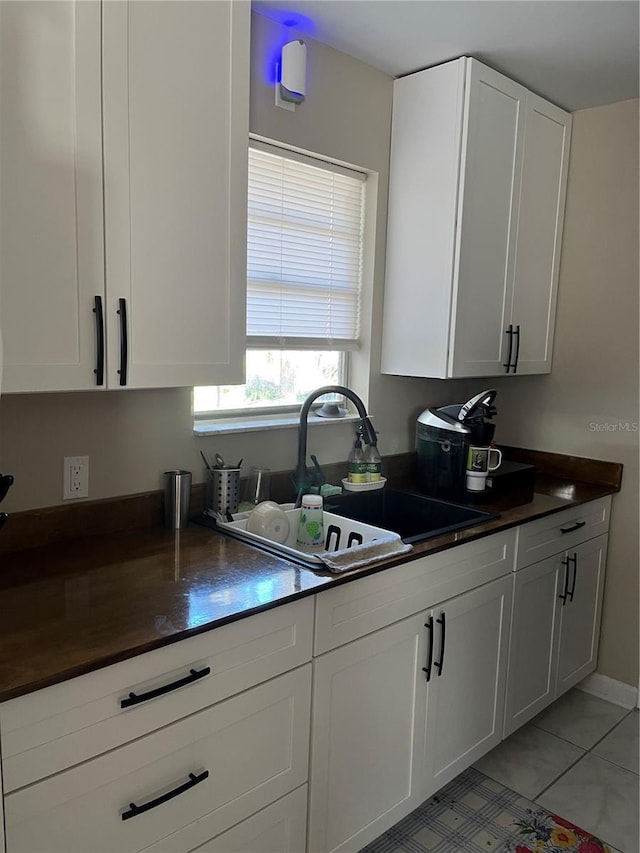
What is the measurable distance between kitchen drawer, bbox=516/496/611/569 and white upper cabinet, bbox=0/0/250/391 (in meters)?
1.19

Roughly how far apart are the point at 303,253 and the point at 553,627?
66.6 inches

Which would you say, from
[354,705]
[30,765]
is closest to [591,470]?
[354,705]

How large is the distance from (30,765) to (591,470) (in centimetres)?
241

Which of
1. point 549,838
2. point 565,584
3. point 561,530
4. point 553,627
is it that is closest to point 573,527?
point 561,530

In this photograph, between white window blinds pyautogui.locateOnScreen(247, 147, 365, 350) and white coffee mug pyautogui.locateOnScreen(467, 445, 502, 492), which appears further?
white coffee mug pyautogui.locateOnScreen(467, 445, 502, 492)

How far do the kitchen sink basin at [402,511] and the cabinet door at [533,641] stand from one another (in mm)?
305

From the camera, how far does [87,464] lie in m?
1.82

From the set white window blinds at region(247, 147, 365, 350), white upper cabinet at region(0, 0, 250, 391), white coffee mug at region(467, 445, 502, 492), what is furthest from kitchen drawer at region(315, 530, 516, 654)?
white window blinds at region(247, 147, 365, 350)

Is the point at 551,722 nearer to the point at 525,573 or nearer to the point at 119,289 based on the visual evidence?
the point at 525,573

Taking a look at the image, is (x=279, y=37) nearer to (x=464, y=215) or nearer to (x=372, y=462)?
(x=464, y=215)

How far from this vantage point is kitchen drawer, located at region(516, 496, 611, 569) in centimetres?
226

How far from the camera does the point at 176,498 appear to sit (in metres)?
1.93

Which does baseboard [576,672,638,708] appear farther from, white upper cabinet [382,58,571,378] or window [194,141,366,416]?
window [194,141,366,416]

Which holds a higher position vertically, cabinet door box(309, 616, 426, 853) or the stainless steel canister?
the stainless steel canister
